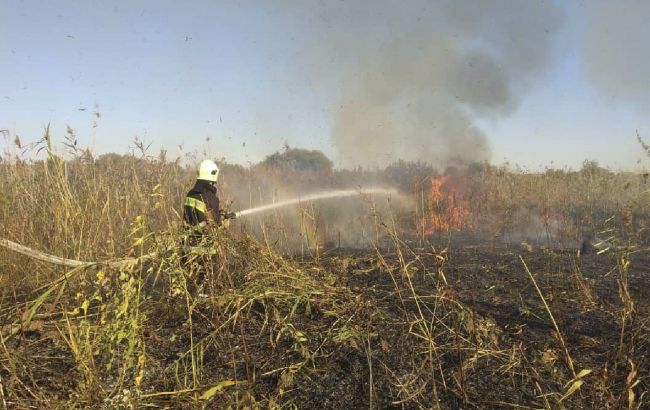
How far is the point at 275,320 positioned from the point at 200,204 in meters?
1.82

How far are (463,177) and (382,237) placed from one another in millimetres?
4666

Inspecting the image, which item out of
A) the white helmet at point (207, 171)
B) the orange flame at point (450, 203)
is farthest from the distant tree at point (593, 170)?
the white helmet at point (207, 171)

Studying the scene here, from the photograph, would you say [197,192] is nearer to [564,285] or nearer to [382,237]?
[564,285]

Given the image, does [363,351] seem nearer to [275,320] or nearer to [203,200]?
[275,320]

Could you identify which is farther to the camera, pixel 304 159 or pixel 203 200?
pixel 304 159

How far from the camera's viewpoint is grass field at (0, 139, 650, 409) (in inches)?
98.6

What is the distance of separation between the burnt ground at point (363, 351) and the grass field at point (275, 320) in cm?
2

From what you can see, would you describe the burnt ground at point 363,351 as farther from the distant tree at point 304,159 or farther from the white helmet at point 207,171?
the distant tree at point 304,159

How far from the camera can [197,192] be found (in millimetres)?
4930

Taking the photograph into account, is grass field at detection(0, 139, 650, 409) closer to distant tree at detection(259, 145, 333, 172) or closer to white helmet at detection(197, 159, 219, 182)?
white helmet at detection(197, 159, 219, 182)

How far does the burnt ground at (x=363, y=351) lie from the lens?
251 centimetres

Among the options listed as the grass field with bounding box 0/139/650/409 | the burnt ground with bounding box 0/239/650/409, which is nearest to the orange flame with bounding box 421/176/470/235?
the grass field with bounding box 0/139/650/409

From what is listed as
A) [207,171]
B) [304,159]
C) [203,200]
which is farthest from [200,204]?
[304,159]

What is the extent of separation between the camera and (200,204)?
15.7ft
